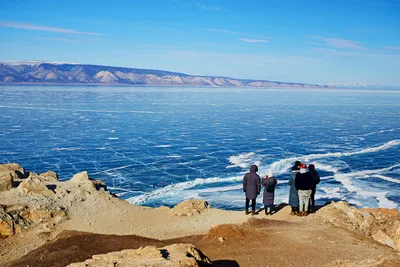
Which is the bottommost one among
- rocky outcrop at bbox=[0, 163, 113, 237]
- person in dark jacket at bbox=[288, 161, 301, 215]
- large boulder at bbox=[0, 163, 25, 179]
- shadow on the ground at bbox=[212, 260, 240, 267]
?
rocky outcrop at bbox=[0, 163, 113, 237]

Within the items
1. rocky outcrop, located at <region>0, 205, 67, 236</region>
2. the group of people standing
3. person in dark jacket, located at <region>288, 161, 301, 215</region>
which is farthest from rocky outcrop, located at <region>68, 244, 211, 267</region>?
rocky outcrop, located at <region>0, 205, 67, 236</region>

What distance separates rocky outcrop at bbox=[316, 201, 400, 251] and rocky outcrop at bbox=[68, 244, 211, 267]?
6.16m

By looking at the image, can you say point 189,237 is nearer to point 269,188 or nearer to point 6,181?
point 269,188

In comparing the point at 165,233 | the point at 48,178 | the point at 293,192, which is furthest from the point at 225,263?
the point at 48,178

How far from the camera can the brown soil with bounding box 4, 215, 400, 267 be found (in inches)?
370

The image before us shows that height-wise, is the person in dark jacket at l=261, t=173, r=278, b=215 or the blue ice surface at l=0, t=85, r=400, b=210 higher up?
the person in dark jacket at l=261, t=173, r=278, b=215

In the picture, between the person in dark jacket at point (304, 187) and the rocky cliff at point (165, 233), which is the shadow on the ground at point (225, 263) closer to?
the rocky cliff at point (165, 233)

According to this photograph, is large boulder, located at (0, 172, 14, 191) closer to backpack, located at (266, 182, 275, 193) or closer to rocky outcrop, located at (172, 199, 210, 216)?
rocky outcrop, located at (172, 199, 210, 216)

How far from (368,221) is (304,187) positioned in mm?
2314

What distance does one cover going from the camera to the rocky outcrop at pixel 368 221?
11.5m

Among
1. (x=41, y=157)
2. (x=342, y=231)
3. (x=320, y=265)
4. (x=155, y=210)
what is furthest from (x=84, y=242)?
(x=41, y=157)

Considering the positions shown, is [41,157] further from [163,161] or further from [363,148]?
[363,148]

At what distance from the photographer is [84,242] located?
37.9 feet

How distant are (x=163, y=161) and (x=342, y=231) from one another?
20227 mm
